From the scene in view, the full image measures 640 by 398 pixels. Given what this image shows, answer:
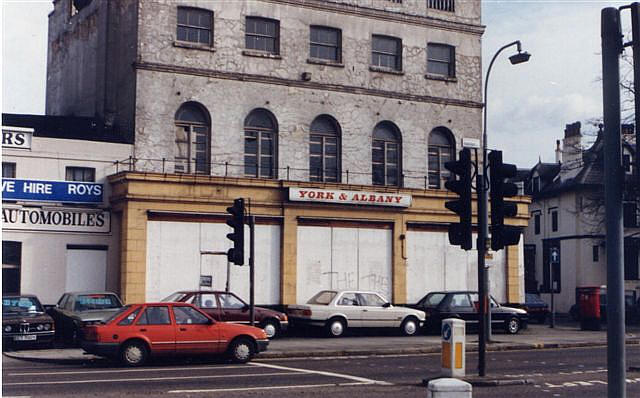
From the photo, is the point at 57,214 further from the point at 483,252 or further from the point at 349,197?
the point at 483,252

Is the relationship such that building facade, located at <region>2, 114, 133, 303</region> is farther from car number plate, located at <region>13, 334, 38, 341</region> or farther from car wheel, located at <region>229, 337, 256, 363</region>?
car wheel, located at <region>229, 337, 256, 363</region>

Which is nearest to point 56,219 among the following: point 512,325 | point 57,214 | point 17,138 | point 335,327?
point 57,214

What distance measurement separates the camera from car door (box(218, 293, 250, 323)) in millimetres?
27094

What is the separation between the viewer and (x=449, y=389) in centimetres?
788

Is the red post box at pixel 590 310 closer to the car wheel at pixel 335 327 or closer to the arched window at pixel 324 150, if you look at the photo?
the arched window at pixel 324 150

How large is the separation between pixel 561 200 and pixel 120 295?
113ft

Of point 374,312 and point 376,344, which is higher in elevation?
point 374,312

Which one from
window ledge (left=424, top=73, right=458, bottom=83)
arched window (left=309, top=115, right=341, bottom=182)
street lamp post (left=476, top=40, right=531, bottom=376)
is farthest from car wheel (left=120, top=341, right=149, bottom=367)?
window ledge (left=424, top=73, right=458, bottom=83)

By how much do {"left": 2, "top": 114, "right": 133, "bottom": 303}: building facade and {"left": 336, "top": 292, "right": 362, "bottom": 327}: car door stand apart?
7.35 metres

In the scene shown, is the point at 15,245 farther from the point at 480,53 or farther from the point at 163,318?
the point at 480,53

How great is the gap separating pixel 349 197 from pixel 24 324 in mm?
13410

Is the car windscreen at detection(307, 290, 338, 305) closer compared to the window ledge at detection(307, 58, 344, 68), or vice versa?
the car windscreen at detection(307, 290, 338, 305)

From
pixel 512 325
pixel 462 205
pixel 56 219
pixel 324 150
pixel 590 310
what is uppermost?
pixel 324 150

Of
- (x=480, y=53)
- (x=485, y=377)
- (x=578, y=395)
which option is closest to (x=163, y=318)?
(x=485, y=377)
